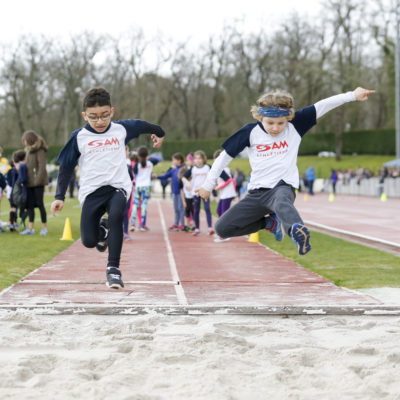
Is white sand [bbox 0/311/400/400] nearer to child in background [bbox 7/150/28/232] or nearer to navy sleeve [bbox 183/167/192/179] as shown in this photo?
child in background [bbox 7/150/28/232]

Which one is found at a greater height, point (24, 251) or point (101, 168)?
point (101, 168)

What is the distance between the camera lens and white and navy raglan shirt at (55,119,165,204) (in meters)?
6.22

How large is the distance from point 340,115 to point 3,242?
53.3 metres

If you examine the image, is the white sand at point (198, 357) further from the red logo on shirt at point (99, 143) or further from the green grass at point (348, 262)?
the green grass at point (348, 262)

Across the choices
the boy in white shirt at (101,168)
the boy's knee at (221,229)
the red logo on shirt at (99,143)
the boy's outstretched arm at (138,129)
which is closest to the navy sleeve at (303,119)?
the boy's knee at (221,229)

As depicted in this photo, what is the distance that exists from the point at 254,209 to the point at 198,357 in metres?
2.55

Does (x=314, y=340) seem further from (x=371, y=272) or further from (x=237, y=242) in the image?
(x=237, y=242)

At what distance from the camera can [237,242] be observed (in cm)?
1301

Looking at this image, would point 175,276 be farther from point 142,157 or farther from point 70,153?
point 142,157

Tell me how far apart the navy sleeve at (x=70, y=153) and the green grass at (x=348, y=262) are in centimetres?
332

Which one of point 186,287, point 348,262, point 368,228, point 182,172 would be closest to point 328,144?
point 368,228

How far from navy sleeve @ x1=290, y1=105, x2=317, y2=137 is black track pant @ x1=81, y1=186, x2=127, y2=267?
1859 millimetres

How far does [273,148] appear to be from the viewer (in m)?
6.16

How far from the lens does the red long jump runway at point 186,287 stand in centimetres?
528
